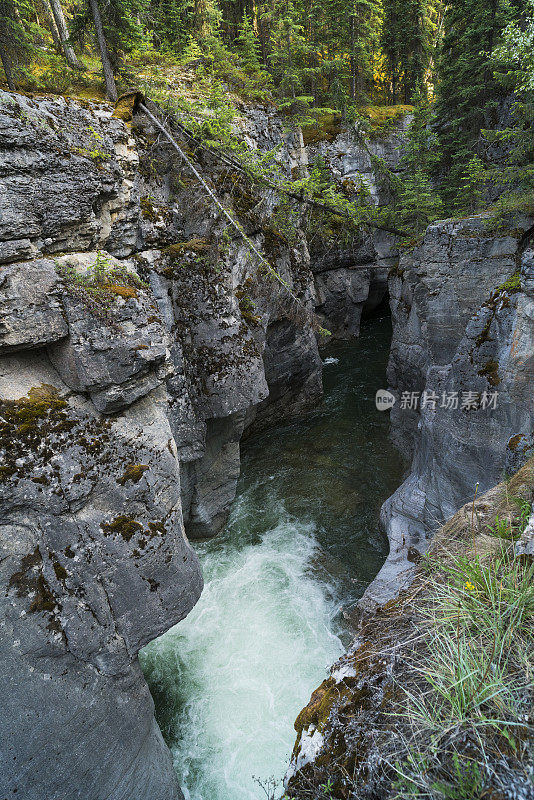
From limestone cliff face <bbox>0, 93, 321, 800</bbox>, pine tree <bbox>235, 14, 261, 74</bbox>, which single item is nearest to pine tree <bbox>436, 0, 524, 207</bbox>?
pine tree <bbox>235, 14, 261, 74</bbox>

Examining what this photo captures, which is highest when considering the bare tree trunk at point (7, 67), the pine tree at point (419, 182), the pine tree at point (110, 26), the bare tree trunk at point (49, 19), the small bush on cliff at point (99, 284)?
the bare tree trunk at point (49, 19)

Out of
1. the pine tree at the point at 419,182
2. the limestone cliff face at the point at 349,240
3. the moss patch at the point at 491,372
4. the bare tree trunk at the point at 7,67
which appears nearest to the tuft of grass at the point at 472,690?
the moss patch at the point at 491,372

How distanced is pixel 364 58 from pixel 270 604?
25960 millimetres

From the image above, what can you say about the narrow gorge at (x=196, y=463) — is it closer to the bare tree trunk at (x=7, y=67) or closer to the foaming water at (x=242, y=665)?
the foaming water at (x=242, y=665)

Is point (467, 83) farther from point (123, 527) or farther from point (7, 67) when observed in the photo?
point (123, 527)

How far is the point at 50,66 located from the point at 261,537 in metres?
14.1

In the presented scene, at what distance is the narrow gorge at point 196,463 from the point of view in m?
4.29

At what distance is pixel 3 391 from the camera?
4441mm

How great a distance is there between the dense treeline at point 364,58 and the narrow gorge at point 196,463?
2.81 metres

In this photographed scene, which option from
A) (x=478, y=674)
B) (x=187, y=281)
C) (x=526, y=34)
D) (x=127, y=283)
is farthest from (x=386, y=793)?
(x=526, y=34)

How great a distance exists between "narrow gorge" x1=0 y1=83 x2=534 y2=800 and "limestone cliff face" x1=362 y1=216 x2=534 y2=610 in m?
0.05

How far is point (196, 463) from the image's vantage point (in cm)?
930

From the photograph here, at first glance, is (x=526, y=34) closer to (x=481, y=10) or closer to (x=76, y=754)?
(x=481, y=10)

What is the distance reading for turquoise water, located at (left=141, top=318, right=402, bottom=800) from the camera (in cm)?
646
